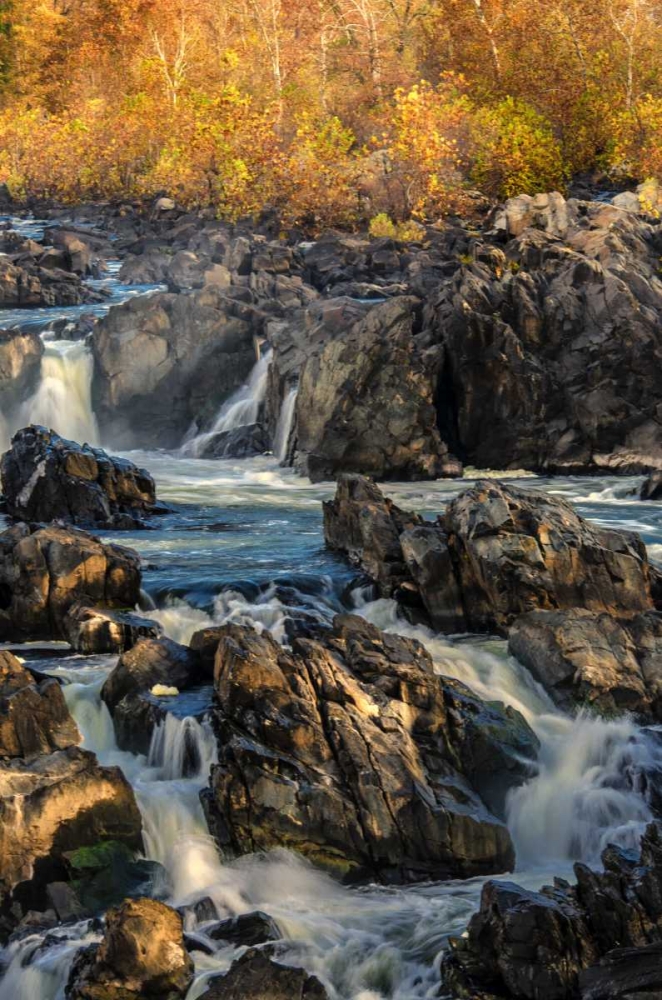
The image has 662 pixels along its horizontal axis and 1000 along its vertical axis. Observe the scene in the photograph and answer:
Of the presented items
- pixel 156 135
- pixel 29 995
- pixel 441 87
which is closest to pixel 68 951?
pixel 29 995

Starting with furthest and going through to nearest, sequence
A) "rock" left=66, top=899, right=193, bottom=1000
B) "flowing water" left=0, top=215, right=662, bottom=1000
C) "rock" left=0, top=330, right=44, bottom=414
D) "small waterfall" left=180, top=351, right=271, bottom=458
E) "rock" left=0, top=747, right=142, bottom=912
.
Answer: "rock" left=0, top=330, right=44, bottom=414 → "small waterfall" left=180, top=351, right=271, bottom=458 → "rock" left=0, top=747, right=142, bottom=912 → "flowing water" left=0, top=215, right=662, bottom=1000 → "rock" left=66, top=899, right=193, bottom=1000

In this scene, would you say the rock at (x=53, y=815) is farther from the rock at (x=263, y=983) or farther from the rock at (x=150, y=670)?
the rock at (x=263, y=983)

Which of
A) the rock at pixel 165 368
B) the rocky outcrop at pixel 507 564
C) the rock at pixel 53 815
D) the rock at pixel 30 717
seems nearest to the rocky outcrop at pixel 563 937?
the rock at pixel 53 815

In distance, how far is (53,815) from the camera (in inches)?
506

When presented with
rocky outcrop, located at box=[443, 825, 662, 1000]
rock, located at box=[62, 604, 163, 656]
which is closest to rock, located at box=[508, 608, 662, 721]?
rocky outcrop, located at box=[443, 825, 662, 1000]

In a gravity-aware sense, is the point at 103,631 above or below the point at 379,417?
below

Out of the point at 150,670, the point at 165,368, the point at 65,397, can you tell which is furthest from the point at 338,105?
the point at 150,670

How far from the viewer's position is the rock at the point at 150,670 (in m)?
15.7

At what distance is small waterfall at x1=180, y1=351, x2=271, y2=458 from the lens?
33.6m

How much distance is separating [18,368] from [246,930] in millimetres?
25667

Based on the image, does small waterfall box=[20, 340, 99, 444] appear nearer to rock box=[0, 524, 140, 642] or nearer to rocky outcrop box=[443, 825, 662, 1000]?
rock box=[0, 524, 140, 642]

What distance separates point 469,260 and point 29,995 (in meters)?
28.5

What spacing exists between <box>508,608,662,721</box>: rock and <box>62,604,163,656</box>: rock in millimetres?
5193

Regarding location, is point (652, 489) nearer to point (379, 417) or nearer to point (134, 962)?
point (379, 417)
